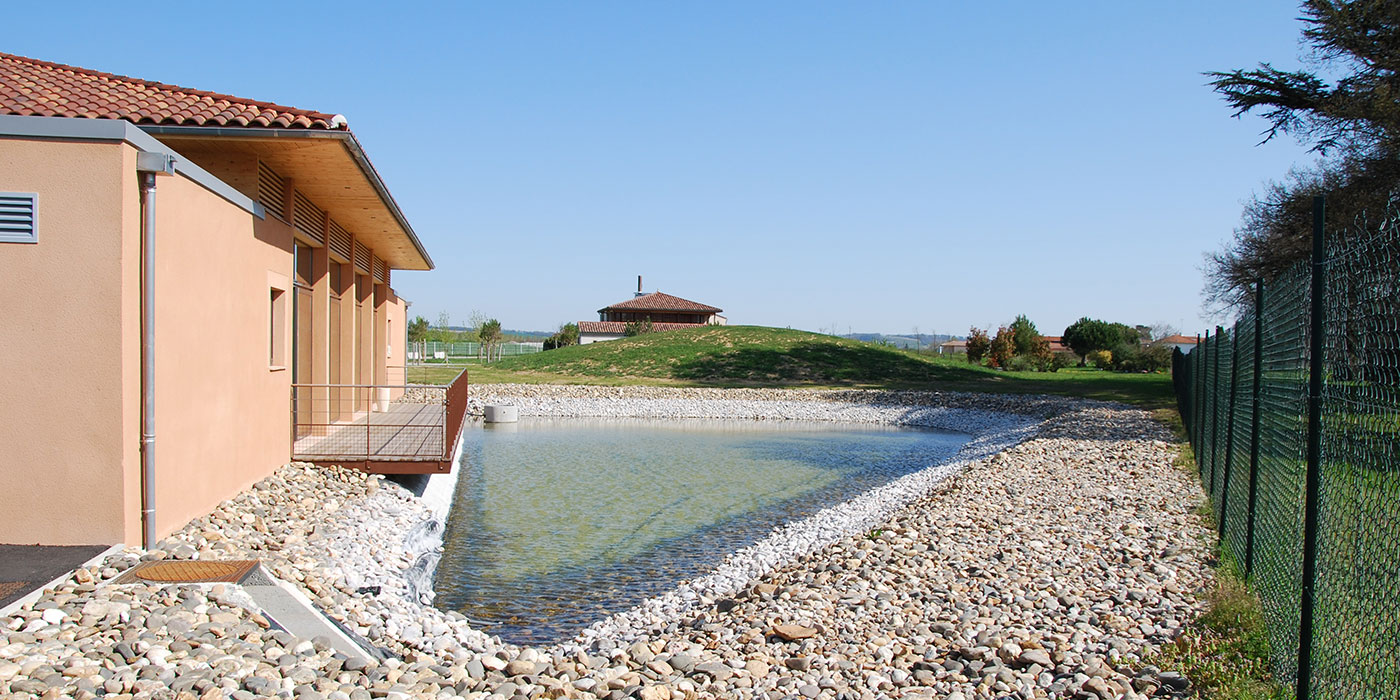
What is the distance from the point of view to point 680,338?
54688 millimetres

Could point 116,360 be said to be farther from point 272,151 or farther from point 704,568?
point 704,568

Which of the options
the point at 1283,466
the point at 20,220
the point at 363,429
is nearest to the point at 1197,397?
the point at 1283,466

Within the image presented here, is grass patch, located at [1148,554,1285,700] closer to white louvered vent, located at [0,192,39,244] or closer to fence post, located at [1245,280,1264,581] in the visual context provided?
fence post, located at [1245,280,1264,581]

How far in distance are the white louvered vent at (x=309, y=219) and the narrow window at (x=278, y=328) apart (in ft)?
3.38

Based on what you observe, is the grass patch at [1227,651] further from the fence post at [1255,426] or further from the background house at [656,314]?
the background house at [656,314]

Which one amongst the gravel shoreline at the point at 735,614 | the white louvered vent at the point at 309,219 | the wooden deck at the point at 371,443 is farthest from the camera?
the white louvered vent at the point at 309,219

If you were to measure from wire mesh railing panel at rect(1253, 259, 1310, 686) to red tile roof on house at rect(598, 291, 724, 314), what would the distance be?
237 ft

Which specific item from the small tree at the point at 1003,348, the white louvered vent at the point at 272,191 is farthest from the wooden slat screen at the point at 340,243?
the small tree at the point at 1003,348

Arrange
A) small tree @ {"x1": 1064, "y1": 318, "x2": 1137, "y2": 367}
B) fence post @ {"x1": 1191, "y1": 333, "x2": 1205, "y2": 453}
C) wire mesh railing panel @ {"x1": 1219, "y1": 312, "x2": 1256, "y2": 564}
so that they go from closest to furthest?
1. wire mesh railing panel @ {"x1": 1219, "y1": 312, "x2": 1256, "y2": 564}
2. fence post @ {"x1": 1191, "y1": 333, "x2": 1205, "y2": 453}
3. small tree @ {"x1": 1064, "y1": 318, "x2": 1137, "y2": 367}

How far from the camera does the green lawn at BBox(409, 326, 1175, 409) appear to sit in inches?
1654

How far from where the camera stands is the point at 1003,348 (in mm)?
56281

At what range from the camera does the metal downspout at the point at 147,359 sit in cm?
686

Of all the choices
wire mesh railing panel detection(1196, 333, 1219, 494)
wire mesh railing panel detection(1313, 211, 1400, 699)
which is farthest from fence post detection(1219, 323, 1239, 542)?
wire mesh railing panel detection(1313, 211, 1400, 699)

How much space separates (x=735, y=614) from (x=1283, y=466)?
13.1 ft
